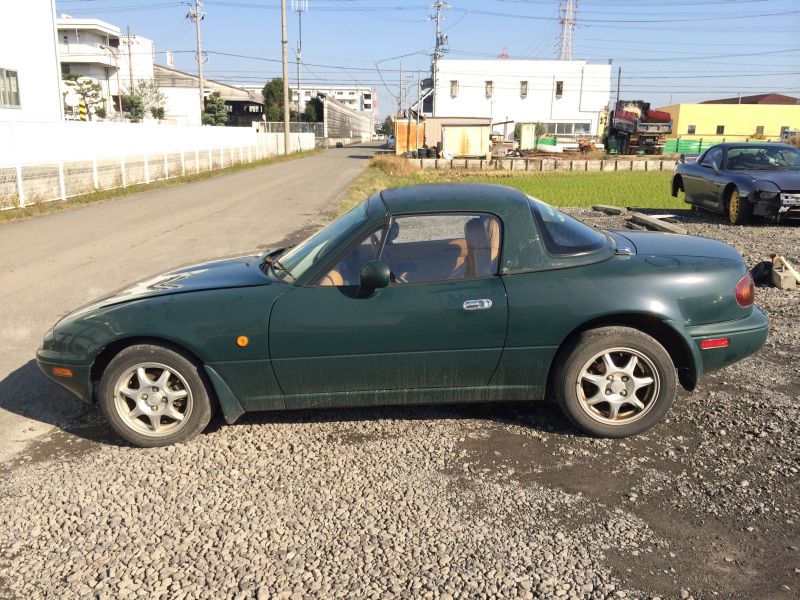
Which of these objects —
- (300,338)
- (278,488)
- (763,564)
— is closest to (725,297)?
(763,564)

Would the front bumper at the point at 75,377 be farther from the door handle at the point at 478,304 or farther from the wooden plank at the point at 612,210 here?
the wooden plank at the point at 612,210

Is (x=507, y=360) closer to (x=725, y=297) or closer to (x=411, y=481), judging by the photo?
(x=411, y=481)

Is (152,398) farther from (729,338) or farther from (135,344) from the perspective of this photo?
(729,338)

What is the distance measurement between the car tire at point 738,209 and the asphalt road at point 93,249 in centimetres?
826

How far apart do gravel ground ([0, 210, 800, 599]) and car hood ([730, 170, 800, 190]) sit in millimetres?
9019

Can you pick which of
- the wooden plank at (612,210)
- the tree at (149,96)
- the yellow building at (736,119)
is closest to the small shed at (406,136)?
the tree at (149,96)

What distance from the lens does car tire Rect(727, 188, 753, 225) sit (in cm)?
1252

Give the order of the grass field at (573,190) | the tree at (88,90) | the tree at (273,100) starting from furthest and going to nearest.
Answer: the tree at (273,100) < the tree at (88,90) < the grass field at (573,190)

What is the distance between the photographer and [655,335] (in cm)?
415

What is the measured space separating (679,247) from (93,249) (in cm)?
927

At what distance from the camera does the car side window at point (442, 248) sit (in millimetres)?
4023

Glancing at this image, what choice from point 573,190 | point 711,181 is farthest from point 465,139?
point 711,181

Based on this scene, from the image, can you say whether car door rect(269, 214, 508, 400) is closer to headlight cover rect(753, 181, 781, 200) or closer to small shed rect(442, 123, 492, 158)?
headlight cover rect(753, 181, 781, 200)

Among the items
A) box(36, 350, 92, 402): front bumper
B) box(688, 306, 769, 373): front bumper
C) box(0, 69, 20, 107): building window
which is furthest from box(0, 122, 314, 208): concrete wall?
box(688, 306, 769, 373): front bumper
